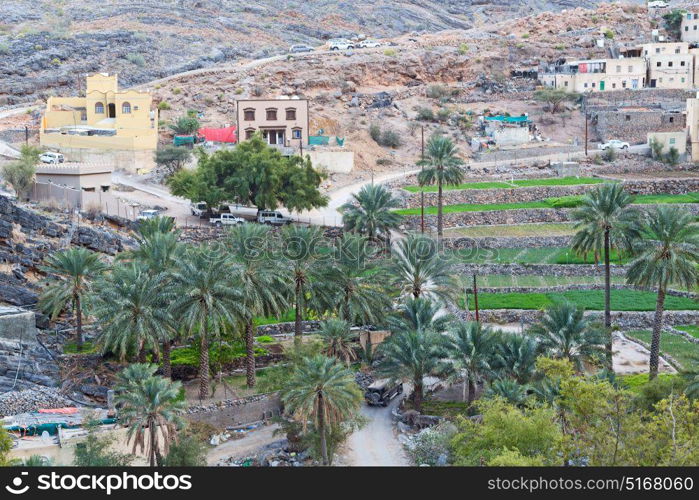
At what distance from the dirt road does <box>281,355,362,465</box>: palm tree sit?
188 cm

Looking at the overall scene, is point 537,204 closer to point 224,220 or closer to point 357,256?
point 224,220

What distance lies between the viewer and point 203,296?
1674 inches

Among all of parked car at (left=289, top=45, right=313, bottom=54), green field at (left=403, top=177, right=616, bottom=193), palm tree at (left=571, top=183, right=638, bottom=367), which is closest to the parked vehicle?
green field at (left=403, top=177, right=616, bottom=193)

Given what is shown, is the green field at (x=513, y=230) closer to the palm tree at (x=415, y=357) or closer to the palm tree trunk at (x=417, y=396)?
the palm tree at (x=415, y=357)

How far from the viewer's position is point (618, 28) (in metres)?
112

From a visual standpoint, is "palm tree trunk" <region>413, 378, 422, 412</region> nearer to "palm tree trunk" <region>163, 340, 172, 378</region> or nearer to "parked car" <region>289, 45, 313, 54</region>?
"palm tree trunk" <region>163, 340, 172, 378</region>

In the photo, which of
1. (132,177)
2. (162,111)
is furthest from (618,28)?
(132,177)

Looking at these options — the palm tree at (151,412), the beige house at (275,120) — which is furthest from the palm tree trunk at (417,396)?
the beige house at (275,120)

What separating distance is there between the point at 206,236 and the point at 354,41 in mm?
59728

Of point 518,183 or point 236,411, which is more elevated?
point 518,183

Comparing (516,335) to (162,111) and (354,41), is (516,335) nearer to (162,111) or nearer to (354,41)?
(162,111)

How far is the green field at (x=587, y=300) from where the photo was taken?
173 ft

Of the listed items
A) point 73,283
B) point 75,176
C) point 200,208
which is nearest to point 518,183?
point 200,208

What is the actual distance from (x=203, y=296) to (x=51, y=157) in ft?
117
